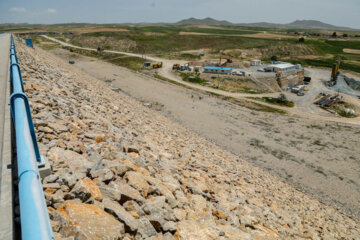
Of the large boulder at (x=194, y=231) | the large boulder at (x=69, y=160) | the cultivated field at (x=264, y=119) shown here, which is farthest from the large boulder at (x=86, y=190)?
the cultivated field at (x=264, y=119)

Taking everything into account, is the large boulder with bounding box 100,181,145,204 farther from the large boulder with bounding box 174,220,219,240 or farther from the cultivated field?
the cultivated field

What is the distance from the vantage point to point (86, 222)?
539cm

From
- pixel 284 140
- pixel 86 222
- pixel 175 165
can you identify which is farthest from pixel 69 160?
pixel 284 140

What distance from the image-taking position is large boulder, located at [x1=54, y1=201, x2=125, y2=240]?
16.6 ft

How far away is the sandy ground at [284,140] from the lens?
21.7 meters

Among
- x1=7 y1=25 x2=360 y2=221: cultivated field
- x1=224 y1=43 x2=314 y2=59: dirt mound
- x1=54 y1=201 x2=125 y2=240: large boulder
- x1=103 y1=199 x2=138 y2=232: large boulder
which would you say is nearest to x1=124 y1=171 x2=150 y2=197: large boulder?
x1=103 y1=199 x2=138 y2=232: large boulder

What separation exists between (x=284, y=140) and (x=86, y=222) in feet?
97.9

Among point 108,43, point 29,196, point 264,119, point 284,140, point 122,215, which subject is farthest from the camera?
point 108,43

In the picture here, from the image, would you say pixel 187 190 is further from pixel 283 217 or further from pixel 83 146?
pixel 283 217

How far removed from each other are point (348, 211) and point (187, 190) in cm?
1664

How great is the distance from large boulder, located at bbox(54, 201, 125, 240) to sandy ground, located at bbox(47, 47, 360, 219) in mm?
20223

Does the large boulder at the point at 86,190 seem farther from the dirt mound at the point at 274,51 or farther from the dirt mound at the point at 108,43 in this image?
the dirt mound at the point at 108,43

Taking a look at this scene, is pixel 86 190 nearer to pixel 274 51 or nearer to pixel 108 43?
pixel 108 43

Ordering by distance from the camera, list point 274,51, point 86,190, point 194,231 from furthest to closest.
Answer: point 274,51, point 194,231, point 86,190
